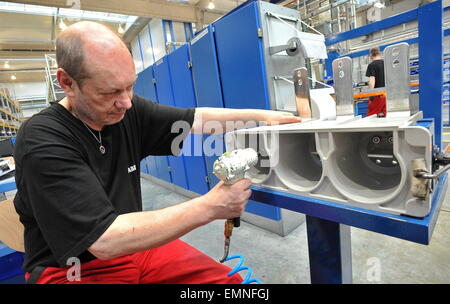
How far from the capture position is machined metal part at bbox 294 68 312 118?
0.88 metres

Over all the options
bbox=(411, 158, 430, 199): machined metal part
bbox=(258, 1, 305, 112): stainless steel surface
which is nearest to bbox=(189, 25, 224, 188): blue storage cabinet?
bbox=(258, 1, 305, 112): stainless steel surface

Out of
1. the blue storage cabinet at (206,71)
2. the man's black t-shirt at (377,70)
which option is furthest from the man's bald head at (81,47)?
the man's black t-shirt at (377,70)

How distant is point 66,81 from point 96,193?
1.19ft

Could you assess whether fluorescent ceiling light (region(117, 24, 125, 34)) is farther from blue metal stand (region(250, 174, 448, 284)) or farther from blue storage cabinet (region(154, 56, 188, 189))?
blue metal stand (region(250, 174, 448, 284))

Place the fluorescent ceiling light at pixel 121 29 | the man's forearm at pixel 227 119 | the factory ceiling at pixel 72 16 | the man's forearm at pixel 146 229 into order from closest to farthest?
the man's forearm at pixel 146 229 < the man's forearm at pixel 227 119 < the factory ceiling at pixel 72 16 < the fluorescent ceiling light at pixel 121 29

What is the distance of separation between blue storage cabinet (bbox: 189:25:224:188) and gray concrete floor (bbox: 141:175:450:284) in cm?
84

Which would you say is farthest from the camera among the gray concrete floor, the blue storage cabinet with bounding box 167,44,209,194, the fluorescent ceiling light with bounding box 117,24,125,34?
the fluorescent ceiling light with bounding box 117,24,125,34

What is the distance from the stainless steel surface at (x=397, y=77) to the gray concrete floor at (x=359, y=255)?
112 cm

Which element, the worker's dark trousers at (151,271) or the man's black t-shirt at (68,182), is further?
the worker's dark trousers at (151,271)

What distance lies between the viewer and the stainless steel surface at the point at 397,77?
26.1 inches

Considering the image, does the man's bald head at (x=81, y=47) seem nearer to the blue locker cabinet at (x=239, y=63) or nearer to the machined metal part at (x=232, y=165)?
the machined metal part at (x=232, y=165)

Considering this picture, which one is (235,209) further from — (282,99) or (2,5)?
(2,5)
